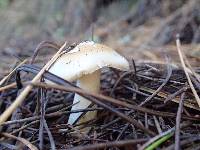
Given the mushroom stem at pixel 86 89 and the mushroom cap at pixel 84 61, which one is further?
the mushroom stem at pixel 86 89

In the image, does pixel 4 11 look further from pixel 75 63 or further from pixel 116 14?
pixel 75 63

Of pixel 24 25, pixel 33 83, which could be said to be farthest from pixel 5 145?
pixel 24 25

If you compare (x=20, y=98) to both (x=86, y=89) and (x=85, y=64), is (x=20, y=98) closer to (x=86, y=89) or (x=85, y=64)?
(x=85, y=64)

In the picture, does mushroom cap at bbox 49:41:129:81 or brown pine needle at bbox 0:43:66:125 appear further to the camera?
mushroom cap at bbox 49:41:129:81

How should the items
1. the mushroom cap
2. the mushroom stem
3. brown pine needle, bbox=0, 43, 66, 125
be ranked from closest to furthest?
brown pine needle, bbox=0, 43, 66, 125, the mushroom cap, the mushroom stem

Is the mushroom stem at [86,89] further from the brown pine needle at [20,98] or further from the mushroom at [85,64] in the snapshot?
the brown pine needle at [20,98]

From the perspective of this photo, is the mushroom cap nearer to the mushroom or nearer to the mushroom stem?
the mushroom

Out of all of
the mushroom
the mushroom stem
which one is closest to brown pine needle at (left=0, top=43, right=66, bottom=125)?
the mushroom

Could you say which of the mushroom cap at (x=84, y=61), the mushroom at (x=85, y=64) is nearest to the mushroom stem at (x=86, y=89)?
the mushroom at (x=85, y=64)

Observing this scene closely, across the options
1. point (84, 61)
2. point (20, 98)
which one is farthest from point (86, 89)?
point (20, 98)
